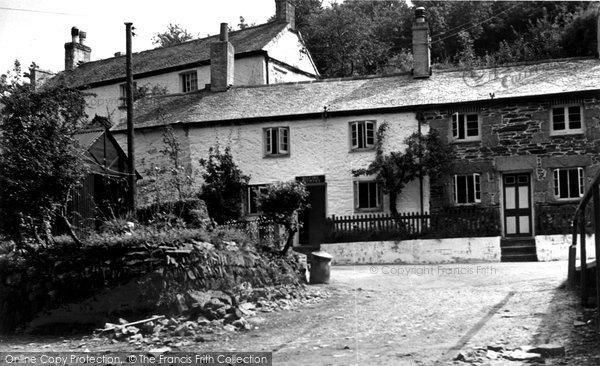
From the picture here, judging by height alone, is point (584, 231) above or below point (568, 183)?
below

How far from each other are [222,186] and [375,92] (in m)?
7.35

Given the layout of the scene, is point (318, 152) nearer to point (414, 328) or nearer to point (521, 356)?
point (414, 328)

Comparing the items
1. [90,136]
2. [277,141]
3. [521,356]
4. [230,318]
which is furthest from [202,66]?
[521,356]

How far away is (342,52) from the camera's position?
48938 millimetres

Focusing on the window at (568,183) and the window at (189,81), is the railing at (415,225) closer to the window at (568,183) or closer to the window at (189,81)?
the window at (568,183)

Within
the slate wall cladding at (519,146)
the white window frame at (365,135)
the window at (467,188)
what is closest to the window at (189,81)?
the white window frame at (365,135)

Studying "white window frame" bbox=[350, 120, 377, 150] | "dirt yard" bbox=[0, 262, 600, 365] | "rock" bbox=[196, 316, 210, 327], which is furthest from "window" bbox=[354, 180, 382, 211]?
"rock" bbox=[196, 316, 210, 327]

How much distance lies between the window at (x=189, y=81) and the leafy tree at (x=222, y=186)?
435 inches

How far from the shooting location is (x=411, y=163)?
85.9 ft

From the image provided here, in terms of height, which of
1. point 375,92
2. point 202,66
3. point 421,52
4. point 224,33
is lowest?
point 375,92

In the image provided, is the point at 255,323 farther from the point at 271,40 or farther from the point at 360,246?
the point at 271,40

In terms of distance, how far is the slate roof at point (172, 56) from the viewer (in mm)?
37812

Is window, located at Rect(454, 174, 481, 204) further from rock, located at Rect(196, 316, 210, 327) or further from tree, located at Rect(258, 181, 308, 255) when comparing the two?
rock, located at Rect(196, 316, 210, 327)

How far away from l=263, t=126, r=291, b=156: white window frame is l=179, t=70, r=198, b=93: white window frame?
11.1m
